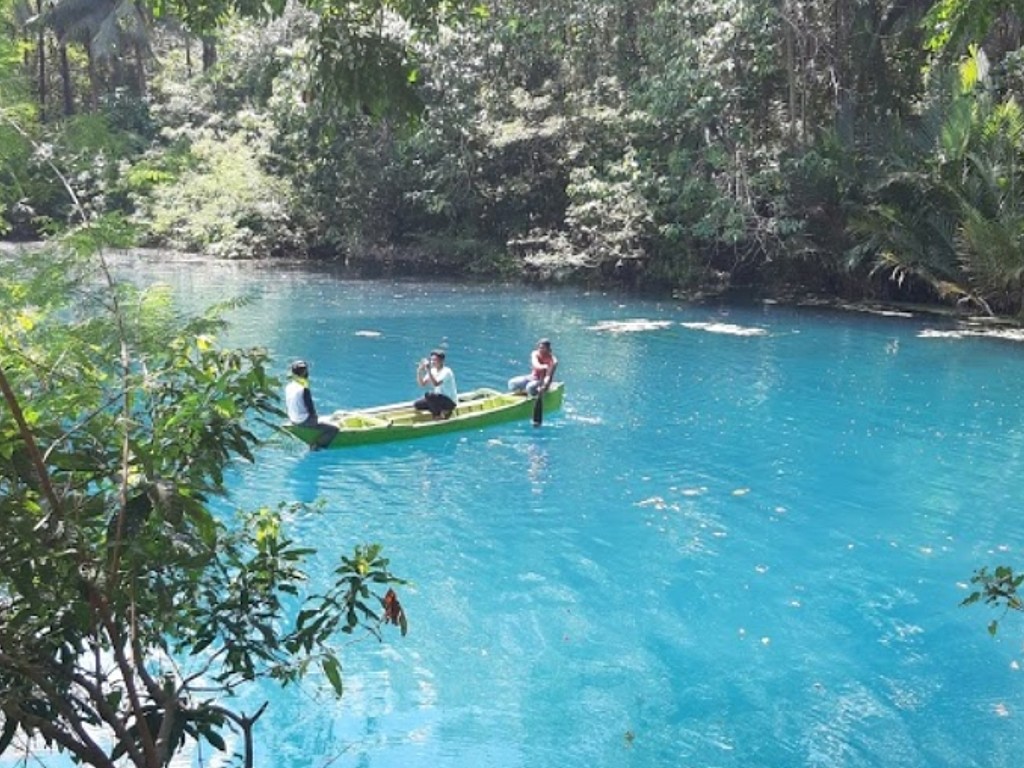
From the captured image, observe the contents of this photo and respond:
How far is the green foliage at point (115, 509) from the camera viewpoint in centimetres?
257

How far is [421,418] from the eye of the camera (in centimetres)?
1364

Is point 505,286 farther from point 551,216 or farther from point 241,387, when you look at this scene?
point 241,387

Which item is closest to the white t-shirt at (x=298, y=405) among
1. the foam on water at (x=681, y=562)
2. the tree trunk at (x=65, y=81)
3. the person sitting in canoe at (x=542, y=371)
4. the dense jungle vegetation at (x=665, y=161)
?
the foam on water at (x=681, y=562)

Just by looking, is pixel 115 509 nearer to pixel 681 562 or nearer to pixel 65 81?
pixel 681 562

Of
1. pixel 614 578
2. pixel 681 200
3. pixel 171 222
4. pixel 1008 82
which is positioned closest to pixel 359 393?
pixel 614 578

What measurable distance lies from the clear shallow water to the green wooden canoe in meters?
0.21

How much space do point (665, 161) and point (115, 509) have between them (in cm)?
2486

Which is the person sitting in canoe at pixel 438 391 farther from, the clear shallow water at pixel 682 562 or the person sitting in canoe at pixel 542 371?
the person sitting in canoe at pixel 542 371

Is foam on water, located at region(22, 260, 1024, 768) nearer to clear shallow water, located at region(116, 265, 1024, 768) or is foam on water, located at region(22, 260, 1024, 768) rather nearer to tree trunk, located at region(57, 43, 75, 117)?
clear shallow water, located at region(116, 265, 1024, 768)

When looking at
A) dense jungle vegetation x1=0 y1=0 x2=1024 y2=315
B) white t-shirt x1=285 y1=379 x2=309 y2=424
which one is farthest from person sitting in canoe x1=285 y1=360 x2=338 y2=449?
dense jungle vegetation x1=0 y1=0 x2=1024 y2=315

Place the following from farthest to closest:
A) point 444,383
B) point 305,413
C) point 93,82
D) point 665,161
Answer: point 93,82 < point 665,161 < point 444,383 < point 305,413

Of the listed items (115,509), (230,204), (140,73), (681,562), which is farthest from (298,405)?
(140,73)

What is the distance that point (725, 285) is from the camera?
87.7 ft

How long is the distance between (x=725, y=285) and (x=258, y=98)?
54.6ft
